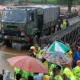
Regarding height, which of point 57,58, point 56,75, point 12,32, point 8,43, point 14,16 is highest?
point 14,16

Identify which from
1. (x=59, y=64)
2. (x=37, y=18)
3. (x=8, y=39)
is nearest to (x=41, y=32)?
(x=37, y=18)

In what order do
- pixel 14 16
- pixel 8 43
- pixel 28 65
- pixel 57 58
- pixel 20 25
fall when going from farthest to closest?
pixel 8 43 → pixel 14 16 → pixel 20 25 → pixel 57 58 → pixel 28 65

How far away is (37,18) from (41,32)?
106 centimetres

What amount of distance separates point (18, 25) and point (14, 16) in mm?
647

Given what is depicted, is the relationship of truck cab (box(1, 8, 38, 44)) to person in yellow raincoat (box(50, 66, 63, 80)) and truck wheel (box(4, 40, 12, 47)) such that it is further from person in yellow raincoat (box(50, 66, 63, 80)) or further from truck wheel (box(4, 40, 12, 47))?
person in yellow raincoat (box(50, 66, 63, 80))

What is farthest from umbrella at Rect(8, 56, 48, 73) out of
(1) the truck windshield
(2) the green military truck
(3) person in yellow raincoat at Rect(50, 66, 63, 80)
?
(1) the truck windshield

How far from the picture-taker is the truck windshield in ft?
54.0

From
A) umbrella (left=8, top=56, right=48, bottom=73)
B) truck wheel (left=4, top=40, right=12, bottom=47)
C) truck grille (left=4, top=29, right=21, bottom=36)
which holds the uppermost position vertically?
umbrella (left=8, top=56, right=48, bottom=73)

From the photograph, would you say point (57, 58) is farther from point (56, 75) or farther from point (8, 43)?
point (8, 43)

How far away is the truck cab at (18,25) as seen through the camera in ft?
54.0

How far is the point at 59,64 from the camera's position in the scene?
8.21 m

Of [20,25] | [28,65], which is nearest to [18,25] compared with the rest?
[20,25]

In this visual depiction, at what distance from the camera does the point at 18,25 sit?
16.5 meters

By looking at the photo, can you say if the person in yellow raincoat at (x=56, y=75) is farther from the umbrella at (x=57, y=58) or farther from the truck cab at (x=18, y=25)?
the truck cab at (x=18, y=25)
